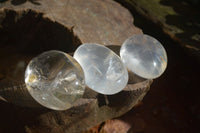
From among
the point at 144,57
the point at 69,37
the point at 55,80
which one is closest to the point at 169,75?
the point at 144,57

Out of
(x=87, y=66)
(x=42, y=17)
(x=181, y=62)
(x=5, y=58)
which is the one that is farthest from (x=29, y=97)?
(x=181, y=62)

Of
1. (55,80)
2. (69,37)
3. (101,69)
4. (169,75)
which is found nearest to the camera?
(55,80)

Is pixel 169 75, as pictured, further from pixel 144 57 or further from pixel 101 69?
pixel 101 69

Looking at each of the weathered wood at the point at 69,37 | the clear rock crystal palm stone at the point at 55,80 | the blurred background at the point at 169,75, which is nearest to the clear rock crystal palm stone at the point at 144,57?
the weathered wood at the point at 69,37

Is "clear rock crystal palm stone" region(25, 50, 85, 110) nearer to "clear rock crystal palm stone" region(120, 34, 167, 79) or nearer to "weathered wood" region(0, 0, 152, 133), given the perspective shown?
"weathered wood" region(0, 0, 152, 133)

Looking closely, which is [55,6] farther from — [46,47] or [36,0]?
[46,47]

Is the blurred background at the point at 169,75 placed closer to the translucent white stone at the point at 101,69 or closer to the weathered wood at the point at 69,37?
the weathered wood at the point at 69,37
